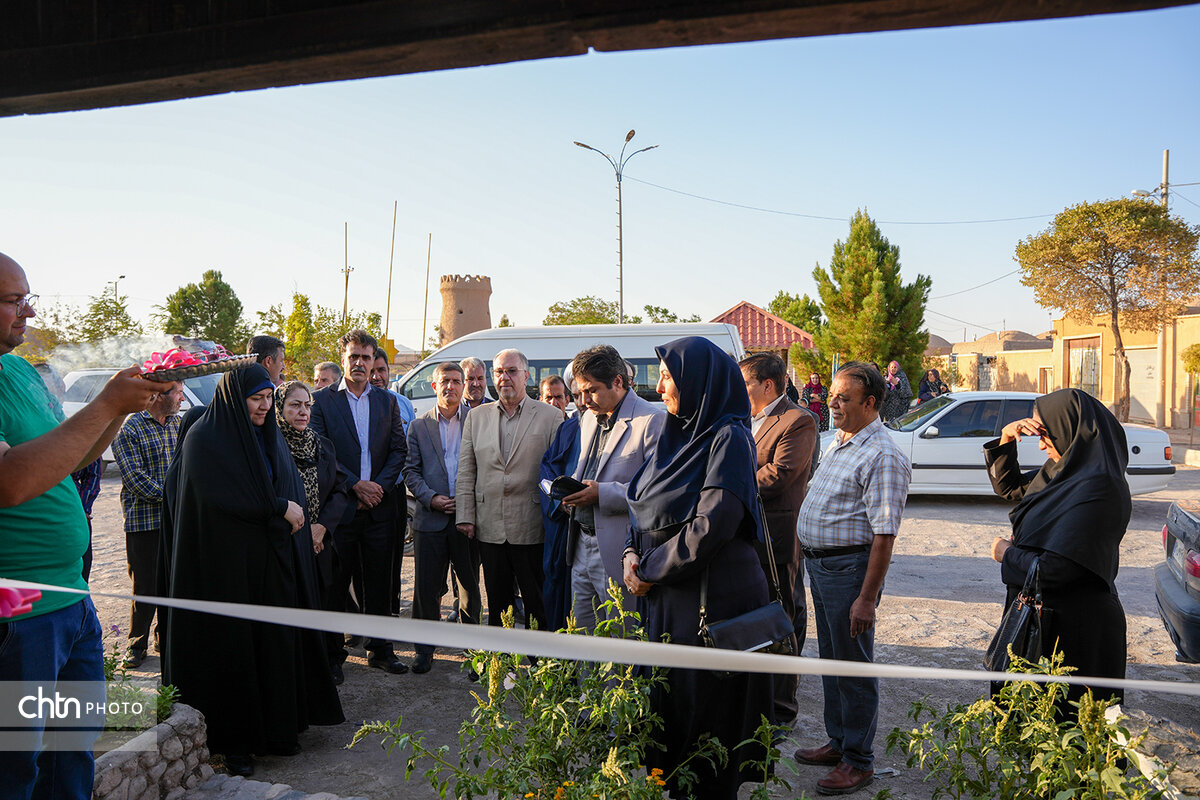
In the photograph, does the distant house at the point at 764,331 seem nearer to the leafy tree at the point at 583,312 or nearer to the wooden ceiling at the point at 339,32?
the leafy tree at the point at 583,312

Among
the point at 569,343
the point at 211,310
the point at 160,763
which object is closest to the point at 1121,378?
the point at 569,343

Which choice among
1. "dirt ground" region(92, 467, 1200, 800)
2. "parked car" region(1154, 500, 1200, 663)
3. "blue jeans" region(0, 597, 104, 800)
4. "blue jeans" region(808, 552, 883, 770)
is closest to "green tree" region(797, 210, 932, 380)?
"dirt ground" region(92, 467, 1200, 800)

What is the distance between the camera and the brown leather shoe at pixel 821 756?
3.68 meters

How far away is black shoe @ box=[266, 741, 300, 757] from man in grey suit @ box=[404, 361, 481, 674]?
4.11ft

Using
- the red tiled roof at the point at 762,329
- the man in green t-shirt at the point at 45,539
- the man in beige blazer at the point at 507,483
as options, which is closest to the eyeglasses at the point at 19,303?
the man in green t-shirt at the point at 45,539

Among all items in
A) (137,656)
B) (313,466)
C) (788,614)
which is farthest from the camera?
(137,656)

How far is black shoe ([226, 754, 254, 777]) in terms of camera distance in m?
3.62

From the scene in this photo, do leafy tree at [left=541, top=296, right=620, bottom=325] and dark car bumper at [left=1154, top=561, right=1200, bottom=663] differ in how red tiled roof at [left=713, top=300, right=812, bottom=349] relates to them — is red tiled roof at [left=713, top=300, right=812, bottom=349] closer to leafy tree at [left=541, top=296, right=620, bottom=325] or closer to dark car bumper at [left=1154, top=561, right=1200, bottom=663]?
leafy tree at [left=541, top=296, right=620, bottom=325]

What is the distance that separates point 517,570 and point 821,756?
6.84ft

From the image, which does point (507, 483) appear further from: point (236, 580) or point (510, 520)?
point (236, 580)

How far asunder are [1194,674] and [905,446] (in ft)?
18.8

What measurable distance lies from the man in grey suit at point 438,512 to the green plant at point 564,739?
2.64 m

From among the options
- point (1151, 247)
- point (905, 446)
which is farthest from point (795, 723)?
point (1151, 247)

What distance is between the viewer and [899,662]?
5109 mm
